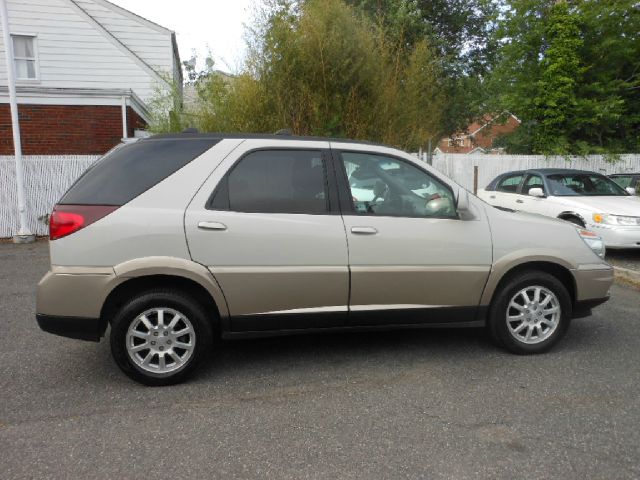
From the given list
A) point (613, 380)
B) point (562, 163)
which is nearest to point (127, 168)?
point (613, 380)

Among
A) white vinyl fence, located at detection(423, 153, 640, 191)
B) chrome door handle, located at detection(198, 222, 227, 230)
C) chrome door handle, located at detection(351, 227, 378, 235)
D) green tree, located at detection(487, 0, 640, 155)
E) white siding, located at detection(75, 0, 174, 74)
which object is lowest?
chrome door handle, located at detection(351, 227, 378, 235)

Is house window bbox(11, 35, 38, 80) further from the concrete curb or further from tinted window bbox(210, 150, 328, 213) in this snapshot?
the concrete curb

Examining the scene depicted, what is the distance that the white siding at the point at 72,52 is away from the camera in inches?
621

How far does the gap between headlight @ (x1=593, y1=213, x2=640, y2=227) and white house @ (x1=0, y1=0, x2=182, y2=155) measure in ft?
36.0

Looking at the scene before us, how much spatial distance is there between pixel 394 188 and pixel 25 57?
652 inches

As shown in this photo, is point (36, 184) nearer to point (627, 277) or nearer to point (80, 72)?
point (80, 72)

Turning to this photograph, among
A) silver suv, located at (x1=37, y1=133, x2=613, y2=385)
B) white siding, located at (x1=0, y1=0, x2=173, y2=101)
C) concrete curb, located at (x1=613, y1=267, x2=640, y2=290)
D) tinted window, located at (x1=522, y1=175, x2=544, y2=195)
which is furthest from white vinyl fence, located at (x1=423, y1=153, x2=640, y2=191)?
silver suv, located at (x1=37, y1=133, x2=613, y2=385)

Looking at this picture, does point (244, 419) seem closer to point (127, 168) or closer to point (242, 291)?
point (242, 291)

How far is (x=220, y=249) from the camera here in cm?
344

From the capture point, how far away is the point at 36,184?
1106cm

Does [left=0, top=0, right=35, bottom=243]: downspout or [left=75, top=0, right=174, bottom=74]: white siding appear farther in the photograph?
[left=75, top=0, right=174, bottom=74]: white siding

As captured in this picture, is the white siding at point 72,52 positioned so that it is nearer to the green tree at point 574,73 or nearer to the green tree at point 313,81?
the green tree at point 313,81

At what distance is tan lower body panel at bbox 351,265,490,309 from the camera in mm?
3676

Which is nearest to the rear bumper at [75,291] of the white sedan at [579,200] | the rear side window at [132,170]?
the rear side window at [132,170]
